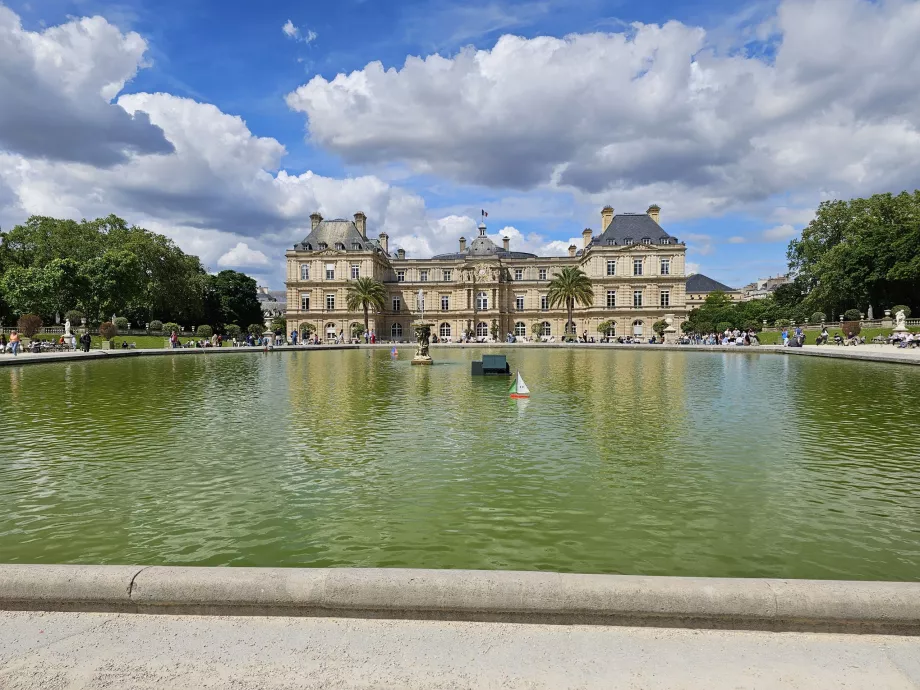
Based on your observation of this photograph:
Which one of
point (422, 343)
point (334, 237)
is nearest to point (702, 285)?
point (334, 237)

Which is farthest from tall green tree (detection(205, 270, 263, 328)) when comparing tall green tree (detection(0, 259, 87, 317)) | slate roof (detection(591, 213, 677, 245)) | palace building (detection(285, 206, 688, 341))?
slate roof (detection(591, 213, 677, 245))

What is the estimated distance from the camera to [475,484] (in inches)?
303

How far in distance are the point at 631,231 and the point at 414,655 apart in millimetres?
77888

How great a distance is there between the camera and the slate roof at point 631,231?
74.6 metres

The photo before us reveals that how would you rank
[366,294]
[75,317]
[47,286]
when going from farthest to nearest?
[366,294] → [47,286] → [75,317]

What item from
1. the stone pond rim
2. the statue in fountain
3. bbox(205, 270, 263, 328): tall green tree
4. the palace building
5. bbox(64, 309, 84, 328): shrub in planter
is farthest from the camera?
bbox(205, 270, 263, 328): tall green tree

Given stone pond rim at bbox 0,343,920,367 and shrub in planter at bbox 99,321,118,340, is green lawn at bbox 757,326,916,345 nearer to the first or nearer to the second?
stone pond rim at bbox 0,343,920,367

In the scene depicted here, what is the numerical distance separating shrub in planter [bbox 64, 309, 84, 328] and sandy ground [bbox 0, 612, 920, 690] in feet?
→ 190

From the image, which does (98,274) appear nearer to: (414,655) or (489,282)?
(489,282)

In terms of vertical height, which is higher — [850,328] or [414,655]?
[850,328]

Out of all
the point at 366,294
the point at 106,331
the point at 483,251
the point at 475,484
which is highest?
the point at 483,251

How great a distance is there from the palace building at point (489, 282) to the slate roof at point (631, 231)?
0.14 metres

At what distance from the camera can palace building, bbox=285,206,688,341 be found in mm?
74375

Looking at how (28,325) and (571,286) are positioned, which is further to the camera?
(571,286)
